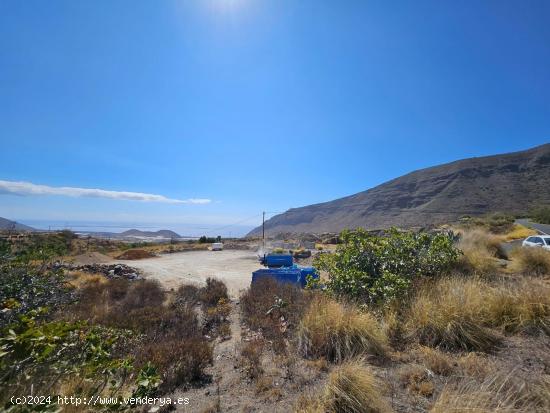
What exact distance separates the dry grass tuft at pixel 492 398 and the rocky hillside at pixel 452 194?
163 feet

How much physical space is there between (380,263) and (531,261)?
6.09 metres

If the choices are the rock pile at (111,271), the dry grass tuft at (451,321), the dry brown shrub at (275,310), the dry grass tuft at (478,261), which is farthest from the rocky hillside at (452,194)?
the dry grass tuft at (451,321)

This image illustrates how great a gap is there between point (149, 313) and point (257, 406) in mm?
4764

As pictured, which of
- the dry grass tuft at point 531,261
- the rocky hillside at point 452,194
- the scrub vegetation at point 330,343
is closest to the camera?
the scrub vegetation at point 330,343

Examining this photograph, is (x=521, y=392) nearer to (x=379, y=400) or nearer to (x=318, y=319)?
(x=379, y=400)

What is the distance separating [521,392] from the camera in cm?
273

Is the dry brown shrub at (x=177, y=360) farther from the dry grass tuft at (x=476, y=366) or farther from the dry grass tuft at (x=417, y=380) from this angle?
the dry grass tuft at (x=476, y=366)

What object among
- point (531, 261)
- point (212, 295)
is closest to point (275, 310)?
point (212, 295)

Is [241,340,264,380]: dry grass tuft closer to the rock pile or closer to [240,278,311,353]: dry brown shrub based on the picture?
[240,278,311,353]: dry brown shrub

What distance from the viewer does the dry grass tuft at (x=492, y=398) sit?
2412 millimetres

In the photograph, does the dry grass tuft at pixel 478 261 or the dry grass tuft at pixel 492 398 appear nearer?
the dry grass tuft at pixel 492 398

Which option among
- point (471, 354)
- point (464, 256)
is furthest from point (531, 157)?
point (471, 354)

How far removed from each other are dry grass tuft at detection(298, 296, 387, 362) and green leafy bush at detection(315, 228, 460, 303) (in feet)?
2.97

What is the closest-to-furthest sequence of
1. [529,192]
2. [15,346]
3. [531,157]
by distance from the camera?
[15,346] → [529,192] → [531,157]
